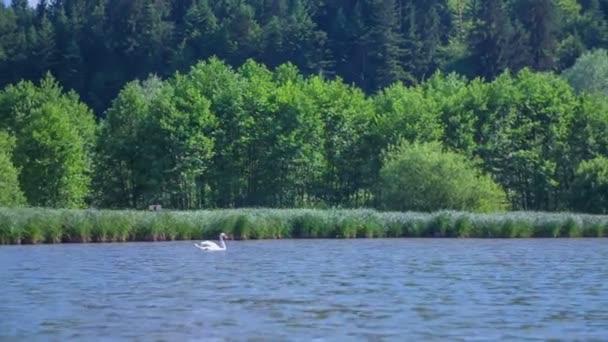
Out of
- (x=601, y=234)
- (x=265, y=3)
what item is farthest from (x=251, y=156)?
(x=265, y=3)

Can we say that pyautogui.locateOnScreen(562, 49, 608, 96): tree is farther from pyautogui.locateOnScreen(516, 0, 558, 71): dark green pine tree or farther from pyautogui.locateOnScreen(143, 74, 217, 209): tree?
pyautogui.locateOnScreen(143, 74, 217, 209): tree

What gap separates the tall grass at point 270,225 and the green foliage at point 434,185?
669 centimetres

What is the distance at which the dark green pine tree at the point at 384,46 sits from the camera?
134 meters

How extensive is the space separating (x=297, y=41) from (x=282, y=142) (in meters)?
57.8

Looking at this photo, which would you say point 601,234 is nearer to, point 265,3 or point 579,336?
point 579,336

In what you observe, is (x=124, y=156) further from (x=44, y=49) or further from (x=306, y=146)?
(x=44, y=49)

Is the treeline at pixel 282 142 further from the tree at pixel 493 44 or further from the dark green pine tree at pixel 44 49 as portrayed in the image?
the dark green pine tree at pixel 44 49

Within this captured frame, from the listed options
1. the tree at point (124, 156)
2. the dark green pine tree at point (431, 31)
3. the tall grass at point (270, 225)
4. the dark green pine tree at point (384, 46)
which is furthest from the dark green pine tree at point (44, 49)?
the tall grass at point (270, 225)

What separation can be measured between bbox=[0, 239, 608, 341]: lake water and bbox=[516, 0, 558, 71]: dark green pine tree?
75561 millimetres

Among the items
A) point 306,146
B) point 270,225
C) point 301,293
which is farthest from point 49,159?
point 301,293

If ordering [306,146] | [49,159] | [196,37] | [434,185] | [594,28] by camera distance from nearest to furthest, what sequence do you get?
[434,185] → [49,159] → [306,146] → [594,28] → [196,37]

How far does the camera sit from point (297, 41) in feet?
456

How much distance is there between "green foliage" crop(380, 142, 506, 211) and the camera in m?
72.5

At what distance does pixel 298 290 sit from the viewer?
112 ft
